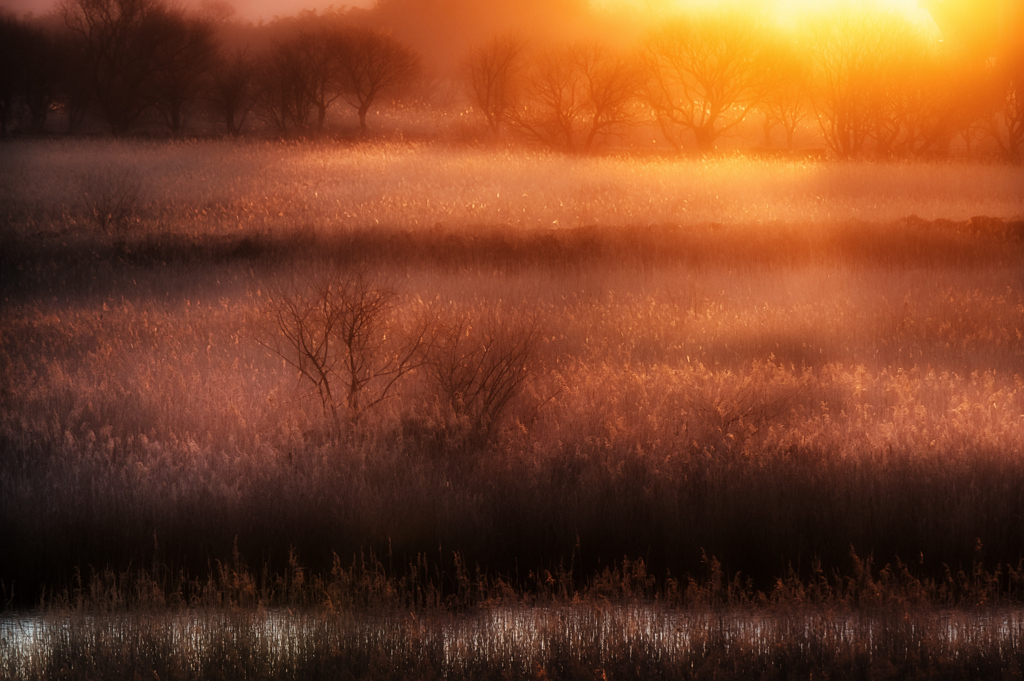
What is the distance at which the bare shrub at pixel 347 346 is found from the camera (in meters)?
7.18

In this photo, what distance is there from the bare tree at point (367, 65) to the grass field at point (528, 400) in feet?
87.7

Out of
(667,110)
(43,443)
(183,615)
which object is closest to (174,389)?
(43,443)

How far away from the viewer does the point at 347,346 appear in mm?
8352

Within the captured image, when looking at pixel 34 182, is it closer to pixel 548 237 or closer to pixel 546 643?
pixel 548 237

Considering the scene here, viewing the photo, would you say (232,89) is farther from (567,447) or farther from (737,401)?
(567,447)

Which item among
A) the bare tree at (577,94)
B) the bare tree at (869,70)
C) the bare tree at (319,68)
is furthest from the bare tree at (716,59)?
the bare tree at (319,68)

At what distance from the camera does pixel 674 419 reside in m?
6.72

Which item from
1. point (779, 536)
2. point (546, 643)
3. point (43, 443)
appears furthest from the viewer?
point (43, 443)

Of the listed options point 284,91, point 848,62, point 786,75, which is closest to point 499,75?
point 284,91

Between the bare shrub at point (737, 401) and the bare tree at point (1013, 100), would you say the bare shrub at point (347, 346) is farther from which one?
the bare tree at point (1013, 100)

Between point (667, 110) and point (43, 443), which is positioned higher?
point (667, 110)

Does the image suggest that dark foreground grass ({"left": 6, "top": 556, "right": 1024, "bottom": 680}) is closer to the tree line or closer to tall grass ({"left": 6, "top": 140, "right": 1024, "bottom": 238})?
tall grass ({"left": 6, "top": 140, "right": 1024, "bottom": 238})

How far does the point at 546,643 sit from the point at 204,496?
2.90 meters

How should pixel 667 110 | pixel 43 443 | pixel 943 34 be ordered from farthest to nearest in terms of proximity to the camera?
1. pixel 667 110
2. pixel 943 34
3. pixel 43 443
